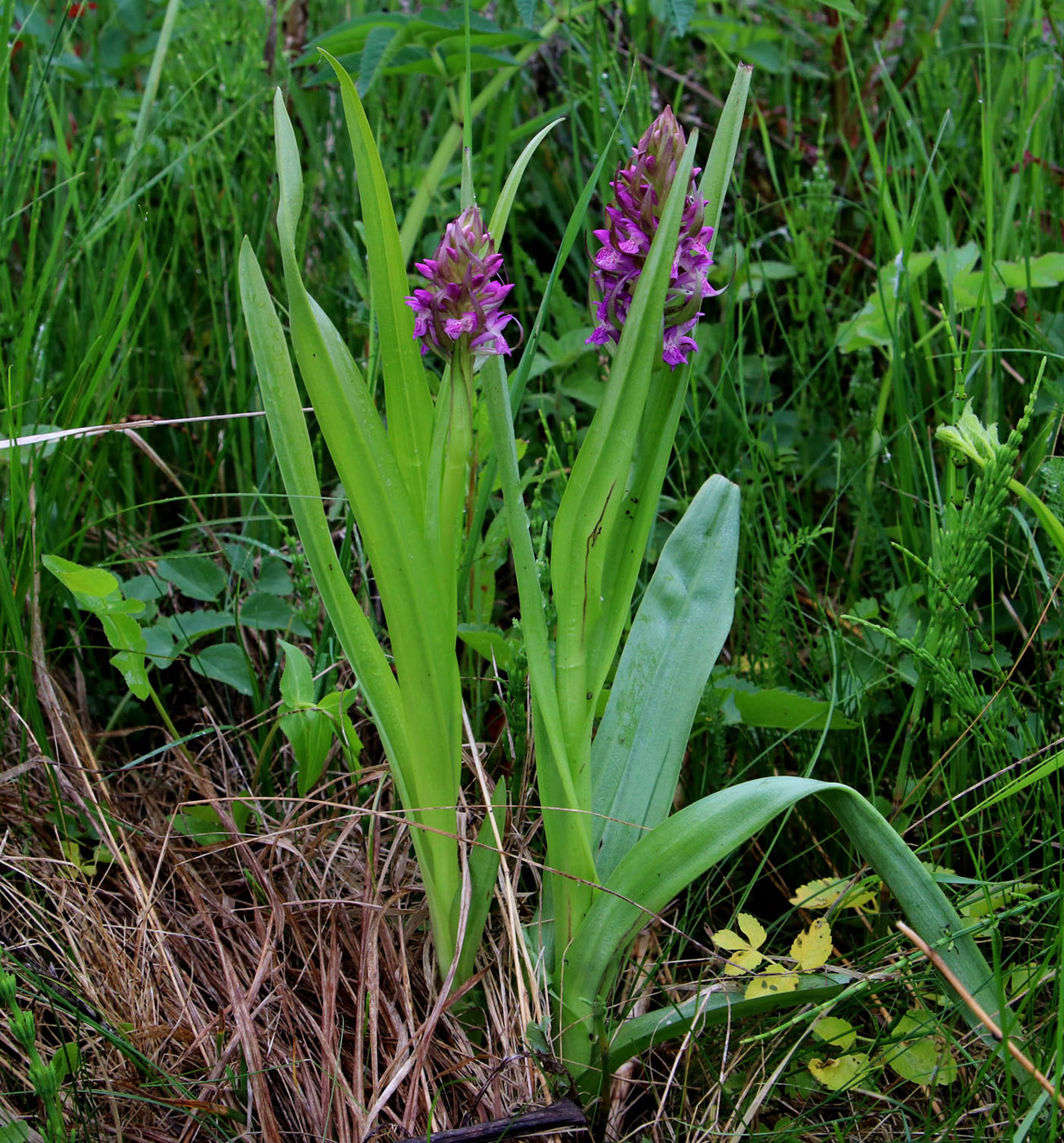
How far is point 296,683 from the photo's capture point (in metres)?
1.18

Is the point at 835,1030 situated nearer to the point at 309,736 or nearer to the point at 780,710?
the point at 780,710

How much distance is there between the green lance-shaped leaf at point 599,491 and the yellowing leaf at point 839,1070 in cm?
35

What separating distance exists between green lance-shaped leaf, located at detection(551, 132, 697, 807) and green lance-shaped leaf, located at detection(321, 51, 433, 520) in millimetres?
158

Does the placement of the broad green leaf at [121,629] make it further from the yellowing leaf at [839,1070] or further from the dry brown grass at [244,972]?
the yellowing leaf at [839,1070]

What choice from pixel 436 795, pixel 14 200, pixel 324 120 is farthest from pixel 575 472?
pixel 324 120

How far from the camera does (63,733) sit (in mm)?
1296

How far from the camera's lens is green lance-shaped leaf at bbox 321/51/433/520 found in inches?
36.0

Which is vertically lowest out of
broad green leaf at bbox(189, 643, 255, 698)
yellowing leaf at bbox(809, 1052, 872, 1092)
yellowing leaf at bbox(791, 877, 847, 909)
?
yellowing leaf at bbox(809, 1052, 872, 1092)

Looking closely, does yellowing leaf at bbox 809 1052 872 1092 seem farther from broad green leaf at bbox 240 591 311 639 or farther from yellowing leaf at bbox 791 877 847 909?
broad green leaf at bbox 240 591 311 639

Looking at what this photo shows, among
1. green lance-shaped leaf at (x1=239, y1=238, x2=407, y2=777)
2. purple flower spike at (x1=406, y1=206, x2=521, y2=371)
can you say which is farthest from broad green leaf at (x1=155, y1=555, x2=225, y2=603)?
purple flower spike at (x1=406, y1=206, x2=521, y2=371)

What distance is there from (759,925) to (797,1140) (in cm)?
20

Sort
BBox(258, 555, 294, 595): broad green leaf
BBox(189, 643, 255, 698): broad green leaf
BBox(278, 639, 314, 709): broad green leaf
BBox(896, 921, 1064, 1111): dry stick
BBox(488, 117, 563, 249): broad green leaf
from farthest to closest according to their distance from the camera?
BBox(258, 555, 294, 595): broad green leaf < BBox(189, 643, 255, 698): broad green leaf < BBox(278, 639, 314, 709): broad green leaf < BBox(488, 117, 563, 249): broad green leaf < BBox(896, 921, 1064, 1111): dry stick

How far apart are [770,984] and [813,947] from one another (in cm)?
8

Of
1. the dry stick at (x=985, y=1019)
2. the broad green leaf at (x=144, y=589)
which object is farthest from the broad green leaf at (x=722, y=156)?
the broad green leaf at (x=144, y=589)
